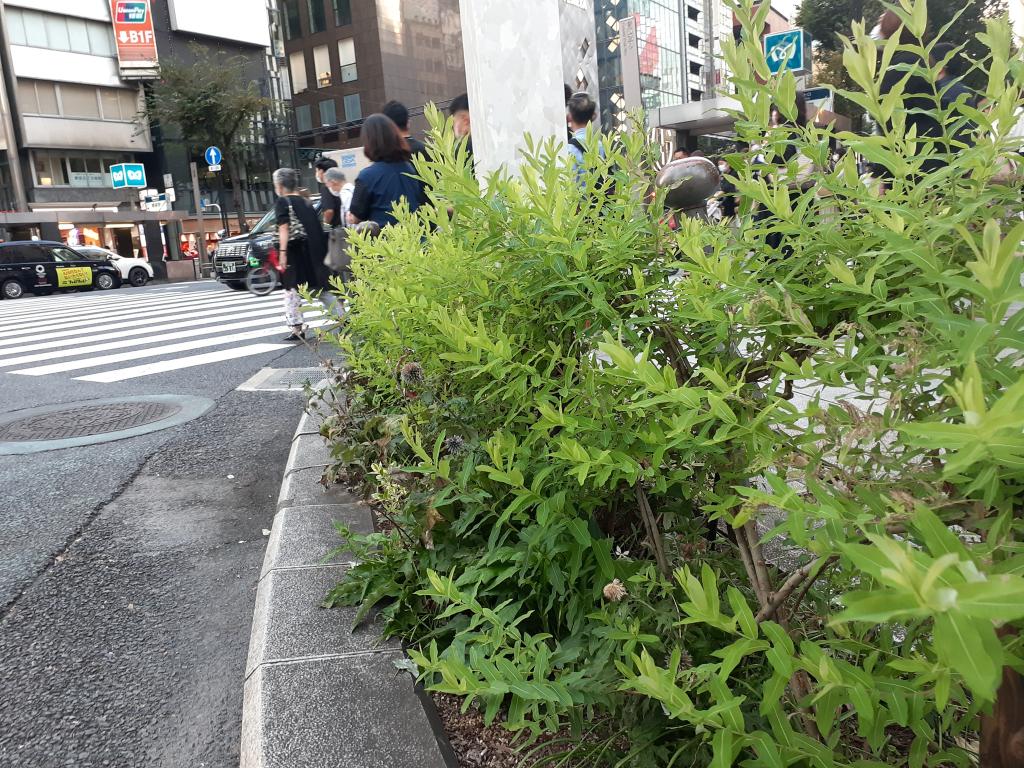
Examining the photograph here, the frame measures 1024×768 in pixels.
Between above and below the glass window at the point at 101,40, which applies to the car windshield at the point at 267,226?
below

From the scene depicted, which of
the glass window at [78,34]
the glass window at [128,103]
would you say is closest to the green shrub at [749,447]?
the glass window at [78,34]

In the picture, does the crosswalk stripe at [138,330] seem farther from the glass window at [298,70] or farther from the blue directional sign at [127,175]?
the glass window at [298,70]

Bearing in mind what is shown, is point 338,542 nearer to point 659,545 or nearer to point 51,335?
point 659,545

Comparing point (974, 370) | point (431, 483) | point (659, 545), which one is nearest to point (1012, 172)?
point (974, 370)

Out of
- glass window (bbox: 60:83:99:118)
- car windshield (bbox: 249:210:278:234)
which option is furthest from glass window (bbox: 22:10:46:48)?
car windshield (bbox: 249:210:278:234)

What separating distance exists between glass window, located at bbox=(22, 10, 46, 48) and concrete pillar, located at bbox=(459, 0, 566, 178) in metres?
45.0

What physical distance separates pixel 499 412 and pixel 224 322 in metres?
11.1

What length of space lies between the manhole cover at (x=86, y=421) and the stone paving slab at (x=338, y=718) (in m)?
4.04

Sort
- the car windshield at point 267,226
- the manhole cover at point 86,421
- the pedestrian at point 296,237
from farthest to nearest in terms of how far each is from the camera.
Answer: the car windshield at point 267,226, the pedestrian at point 296,237, the manhole cover at point 86,421

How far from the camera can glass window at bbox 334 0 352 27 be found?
160ft

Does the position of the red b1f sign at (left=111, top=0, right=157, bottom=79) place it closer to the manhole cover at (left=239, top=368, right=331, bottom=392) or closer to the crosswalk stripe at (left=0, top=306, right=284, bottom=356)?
the crosswalk stripe at (left=0, top=306, right=284, bottom=356)

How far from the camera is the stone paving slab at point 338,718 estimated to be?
1521 millimetres

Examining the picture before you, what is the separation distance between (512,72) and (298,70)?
55021 mm

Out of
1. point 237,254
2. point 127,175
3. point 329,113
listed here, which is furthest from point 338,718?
point 329,113
